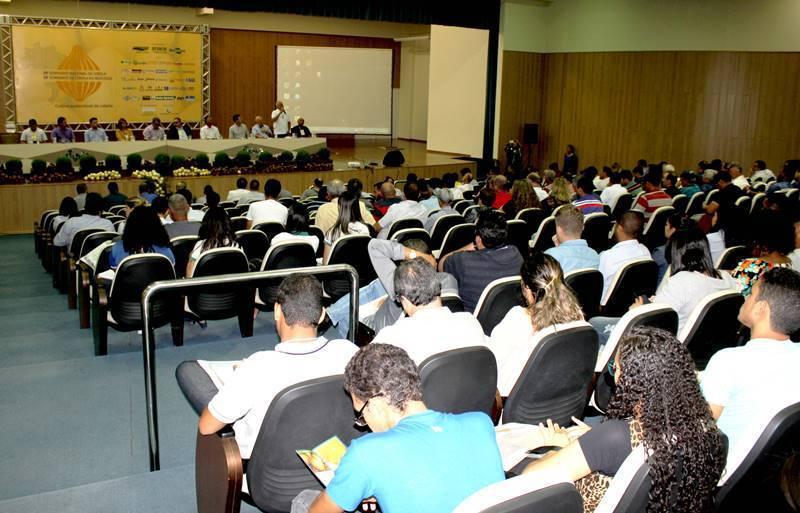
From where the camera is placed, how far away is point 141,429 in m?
3.66

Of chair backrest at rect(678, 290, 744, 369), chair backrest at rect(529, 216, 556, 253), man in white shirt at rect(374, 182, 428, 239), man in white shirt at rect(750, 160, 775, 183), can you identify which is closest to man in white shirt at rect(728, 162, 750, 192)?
man in white shirt at rect(750, 160, 775, 183)

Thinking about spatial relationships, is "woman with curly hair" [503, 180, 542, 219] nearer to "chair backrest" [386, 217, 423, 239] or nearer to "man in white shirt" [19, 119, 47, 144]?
"chair backrest" [386, 217, 423, 239]

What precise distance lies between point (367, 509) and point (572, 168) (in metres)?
15.3

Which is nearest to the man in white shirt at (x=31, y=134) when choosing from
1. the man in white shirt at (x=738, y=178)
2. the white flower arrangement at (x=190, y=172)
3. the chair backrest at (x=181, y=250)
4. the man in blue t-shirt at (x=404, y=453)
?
the white flower arrangement at (x=190, y=172)

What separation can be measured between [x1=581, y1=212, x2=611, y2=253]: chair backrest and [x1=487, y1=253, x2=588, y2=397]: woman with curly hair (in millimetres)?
4127

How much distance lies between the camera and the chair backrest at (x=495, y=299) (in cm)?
393

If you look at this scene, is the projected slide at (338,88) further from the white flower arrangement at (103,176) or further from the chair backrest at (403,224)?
the chair backrest at (403,224)

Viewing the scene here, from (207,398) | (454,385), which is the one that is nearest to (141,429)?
(207,398)

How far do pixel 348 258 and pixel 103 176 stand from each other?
789cm

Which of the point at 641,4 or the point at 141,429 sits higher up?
the point at 641,4

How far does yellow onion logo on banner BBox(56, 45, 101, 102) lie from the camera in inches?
662

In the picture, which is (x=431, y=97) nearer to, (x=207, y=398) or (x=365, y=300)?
(x=365, y=300)

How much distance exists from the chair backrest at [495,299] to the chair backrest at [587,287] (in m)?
0.46

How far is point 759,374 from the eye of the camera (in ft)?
8.22
